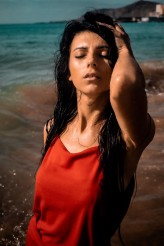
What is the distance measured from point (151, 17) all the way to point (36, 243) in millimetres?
151904

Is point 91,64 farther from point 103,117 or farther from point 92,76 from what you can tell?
point 103,117

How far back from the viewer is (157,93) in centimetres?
1117

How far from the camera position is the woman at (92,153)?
201 centimetres

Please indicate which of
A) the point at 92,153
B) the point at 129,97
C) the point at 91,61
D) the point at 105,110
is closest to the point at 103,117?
the point at 105,110

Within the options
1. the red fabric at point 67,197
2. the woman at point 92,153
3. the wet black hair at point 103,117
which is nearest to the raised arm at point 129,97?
the woman at point 92,153

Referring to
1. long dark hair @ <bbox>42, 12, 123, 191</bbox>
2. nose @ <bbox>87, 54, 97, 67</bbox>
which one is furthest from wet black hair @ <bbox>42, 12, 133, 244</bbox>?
nose @ <bbox>87, 54, 97, 67</bbox>

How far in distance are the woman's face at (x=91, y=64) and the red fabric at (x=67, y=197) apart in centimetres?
38

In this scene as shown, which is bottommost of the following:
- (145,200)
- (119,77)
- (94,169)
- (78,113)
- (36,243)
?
(145,200)

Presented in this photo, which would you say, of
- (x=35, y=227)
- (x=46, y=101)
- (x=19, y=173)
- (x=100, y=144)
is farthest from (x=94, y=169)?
(x=46, y=101)

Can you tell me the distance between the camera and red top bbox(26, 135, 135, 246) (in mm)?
2064

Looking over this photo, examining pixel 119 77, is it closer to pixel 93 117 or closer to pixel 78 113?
pixel 93 117

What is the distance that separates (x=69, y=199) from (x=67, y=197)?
0.02 meters

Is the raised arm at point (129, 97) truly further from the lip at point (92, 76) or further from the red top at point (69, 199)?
the red top at point (69, 199)

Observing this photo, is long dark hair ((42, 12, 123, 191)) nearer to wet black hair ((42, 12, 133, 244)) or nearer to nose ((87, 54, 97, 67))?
wet black hair ((42, 12, 133, 244))
